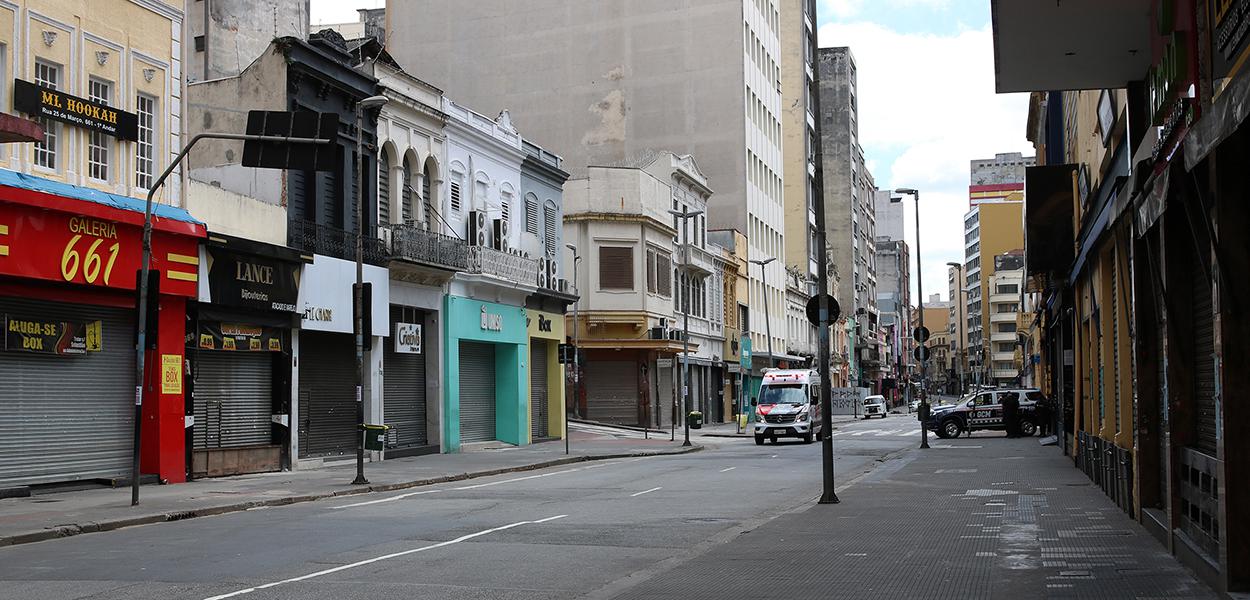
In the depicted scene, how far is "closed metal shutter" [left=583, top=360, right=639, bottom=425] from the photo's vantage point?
2169 inches

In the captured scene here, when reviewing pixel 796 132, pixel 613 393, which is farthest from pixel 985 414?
pixel 796 132

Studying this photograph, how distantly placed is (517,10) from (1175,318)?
59397 mm

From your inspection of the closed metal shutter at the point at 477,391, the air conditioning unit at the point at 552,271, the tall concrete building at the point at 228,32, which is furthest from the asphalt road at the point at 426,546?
the air conditioning unit at the point at 552,271

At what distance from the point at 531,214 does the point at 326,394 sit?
1388 cm

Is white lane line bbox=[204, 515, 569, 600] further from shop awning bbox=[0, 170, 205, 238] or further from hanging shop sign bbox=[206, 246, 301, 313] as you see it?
hanging shop sign bbox=[206, 246, 301, 313]

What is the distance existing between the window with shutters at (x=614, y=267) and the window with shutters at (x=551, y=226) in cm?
767

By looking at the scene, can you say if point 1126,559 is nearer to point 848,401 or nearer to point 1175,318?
point 1175,318

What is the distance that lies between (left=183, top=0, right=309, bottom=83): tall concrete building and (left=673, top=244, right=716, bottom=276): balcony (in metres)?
28.9

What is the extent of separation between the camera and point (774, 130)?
3184 inches

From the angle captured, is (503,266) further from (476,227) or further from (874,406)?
(874,406)

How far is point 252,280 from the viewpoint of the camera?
2711cm

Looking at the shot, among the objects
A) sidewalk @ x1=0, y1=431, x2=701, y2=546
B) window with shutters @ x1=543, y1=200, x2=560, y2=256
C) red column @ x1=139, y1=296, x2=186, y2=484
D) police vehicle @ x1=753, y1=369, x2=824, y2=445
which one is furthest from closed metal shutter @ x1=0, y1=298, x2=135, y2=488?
police vehicle @ x1=753, y1=369, x2=824, y2=445

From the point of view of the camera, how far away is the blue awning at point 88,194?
20.9 m

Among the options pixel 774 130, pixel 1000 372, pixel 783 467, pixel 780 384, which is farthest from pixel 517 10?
pixel 1000 372
